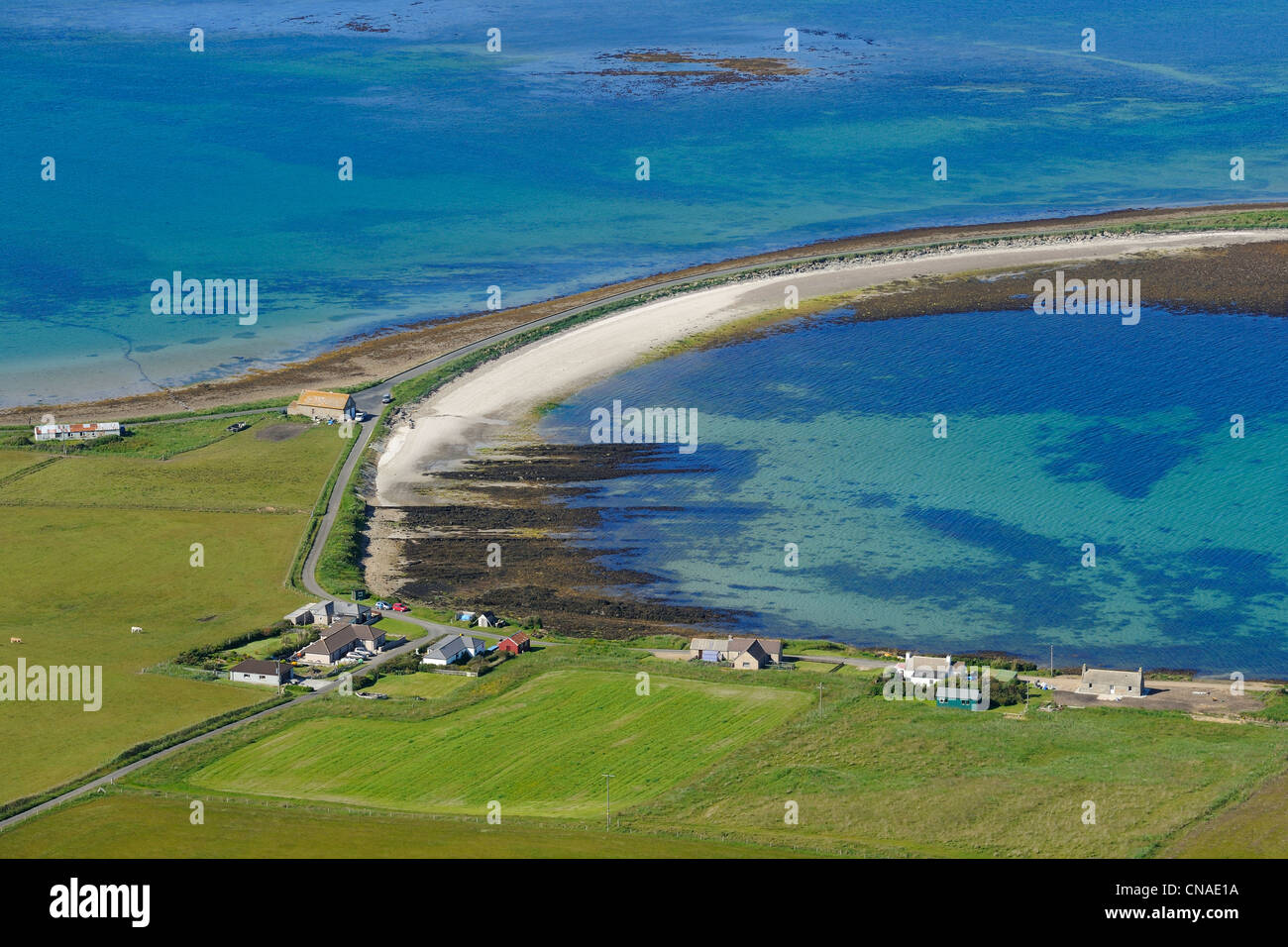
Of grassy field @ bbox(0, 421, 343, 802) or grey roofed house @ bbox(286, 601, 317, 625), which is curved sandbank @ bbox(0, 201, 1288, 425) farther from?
grey roofed house @ bbox(286, 601, 317, 625)

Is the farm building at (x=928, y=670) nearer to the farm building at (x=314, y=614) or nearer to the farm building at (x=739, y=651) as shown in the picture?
the farm building at (x=739, y=651)

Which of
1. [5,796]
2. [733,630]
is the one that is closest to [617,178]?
[733,630]

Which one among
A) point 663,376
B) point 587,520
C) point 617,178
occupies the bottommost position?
point 587,520

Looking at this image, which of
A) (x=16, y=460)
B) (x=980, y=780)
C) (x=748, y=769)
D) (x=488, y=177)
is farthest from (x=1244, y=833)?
(x=488, y=177)

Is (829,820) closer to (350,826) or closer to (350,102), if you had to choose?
(350,826)

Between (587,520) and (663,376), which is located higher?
(663,376)

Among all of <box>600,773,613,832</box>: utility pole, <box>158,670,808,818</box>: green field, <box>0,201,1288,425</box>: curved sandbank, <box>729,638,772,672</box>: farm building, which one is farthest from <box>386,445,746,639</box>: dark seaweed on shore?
<box>0,201,1288,425</box>: curved sandbank
